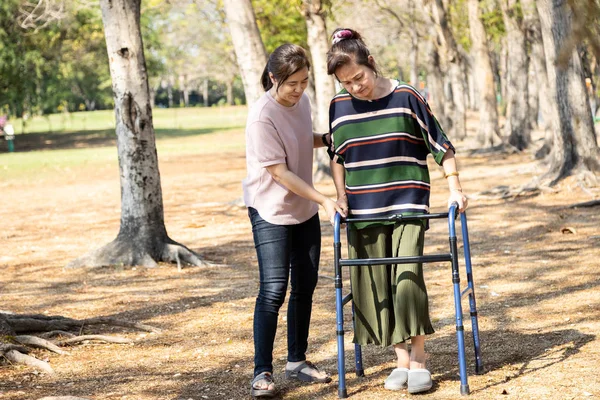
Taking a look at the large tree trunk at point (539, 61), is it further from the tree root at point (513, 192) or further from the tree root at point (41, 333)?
the tree root at point (41, 333)

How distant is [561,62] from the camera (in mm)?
2020

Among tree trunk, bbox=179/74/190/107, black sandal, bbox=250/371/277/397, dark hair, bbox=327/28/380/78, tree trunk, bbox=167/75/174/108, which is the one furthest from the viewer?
tree trunk, bbox=167/75/174/108

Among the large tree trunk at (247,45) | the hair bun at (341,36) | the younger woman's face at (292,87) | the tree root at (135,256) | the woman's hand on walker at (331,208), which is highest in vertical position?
the large tree trunk at (247,45)

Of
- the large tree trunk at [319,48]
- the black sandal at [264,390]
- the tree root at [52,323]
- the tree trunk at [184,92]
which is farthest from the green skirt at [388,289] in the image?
the tree trunk at [184,92]

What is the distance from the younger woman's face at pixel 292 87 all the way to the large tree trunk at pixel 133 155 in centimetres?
Answer: 582

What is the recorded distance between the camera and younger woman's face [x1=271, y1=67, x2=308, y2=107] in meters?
Result: 4.73

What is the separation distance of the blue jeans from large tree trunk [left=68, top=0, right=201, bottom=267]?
215 inches

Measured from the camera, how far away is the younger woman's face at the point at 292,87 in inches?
186

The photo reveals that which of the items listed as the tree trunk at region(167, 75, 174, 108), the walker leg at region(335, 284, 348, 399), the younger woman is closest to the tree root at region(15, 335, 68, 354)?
the younger woman

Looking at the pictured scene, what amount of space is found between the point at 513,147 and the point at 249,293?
1905 cm

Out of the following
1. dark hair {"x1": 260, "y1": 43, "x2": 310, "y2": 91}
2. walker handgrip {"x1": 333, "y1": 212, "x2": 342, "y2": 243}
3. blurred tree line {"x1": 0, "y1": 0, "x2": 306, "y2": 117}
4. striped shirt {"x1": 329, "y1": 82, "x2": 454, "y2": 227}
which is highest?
blurred tree line {"x1": 0, "y1": 0, "x2": 306, "y2": 117}

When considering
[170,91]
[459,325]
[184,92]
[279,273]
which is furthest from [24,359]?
[170,91]

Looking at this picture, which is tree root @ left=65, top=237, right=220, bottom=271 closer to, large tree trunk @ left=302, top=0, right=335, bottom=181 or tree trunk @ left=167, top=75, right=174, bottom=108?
large tree trunk @ left=302, top=0, right=335, bottom=181

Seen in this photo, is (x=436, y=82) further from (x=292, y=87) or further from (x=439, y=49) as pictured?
(x=292, y=87)
